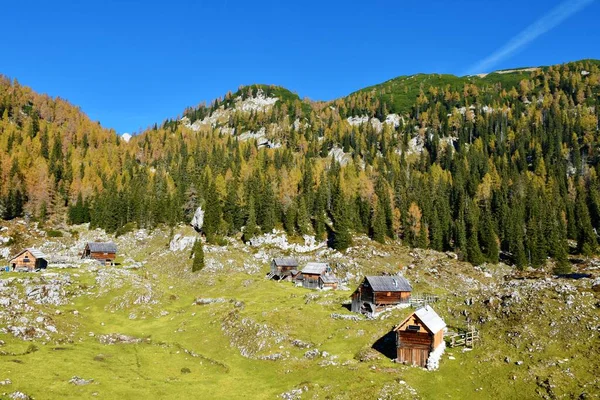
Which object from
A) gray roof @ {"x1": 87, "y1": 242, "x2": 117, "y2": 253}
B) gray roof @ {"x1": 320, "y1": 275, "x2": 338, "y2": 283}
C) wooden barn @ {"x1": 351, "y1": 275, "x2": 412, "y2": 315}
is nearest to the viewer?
wooden barn @ {"x1": 351, "y1": 275, "x2": 412, "y2": 315}

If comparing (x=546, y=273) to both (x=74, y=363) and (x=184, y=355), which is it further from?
(x=74, y=363)

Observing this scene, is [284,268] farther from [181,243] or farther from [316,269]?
[181,243]

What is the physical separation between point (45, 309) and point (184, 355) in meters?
28.6

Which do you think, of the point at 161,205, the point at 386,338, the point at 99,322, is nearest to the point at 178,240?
the point at 161,205

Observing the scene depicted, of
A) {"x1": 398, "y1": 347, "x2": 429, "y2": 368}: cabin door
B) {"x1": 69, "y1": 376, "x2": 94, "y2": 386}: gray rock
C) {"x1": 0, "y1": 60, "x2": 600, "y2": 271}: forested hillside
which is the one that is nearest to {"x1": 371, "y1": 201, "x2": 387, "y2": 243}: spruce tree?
{"x1": 0, "y1": 60, "x2": 600, "y2": 271}: forested hillside

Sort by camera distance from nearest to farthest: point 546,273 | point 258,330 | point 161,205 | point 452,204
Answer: point 258,330, point 546,273, point 161,205, point 452,204

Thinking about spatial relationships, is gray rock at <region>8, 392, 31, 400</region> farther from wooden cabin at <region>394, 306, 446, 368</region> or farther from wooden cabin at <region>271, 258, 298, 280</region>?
wooden cabin at <region>271, 258, 298, 280</region>

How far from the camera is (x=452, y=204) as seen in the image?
15825 cm

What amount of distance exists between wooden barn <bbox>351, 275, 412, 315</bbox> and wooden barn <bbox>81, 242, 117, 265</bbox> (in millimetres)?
68775

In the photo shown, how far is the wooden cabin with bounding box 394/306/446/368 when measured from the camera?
45125mm

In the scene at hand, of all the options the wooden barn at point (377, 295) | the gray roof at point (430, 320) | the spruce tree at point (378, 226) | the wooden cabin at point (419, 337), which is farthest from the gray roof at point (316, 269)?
the wooden cabin at point (419, 337)

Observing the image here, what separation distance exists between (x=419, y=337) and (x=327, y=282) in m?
47.4

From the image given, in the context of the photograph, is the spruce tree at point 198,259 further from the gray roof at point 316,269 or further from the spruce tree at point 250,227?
the gray roof at point 316,269

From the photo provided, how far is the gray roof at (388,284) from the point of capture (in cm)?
6877
